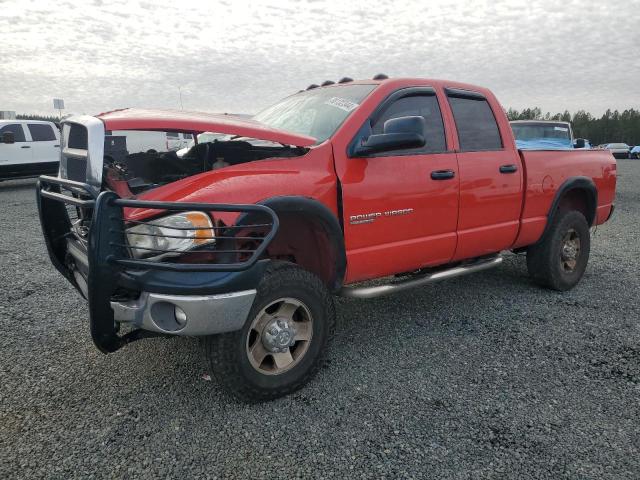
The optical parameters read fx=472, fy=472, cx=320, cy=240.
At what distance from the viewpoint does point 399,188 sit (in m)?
3.15

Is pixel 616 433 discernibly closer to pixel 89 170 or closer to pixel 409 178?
pixel 409 178

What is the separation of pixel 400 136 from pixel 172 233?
4.67 ft

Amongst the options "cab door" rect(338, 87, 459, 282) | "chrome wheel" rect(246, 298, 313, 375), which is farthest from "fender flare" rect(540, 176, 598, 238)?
"chrome wheel" rect(246, 298, 313, 375)

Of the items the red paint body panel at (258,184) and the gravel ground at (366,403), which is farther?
the red paint body panel at (258,184)

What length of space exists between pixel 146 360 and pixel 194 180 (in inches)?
53.7

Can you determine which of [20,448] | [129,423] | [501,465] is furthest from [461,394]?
[20,448]

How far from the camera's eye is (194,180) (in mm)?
2533

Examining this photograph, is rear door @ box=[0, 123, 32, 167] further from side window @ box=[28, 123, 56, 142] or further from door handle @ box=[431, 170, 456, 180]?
door handle @ box=[431, 170, 456, 180]

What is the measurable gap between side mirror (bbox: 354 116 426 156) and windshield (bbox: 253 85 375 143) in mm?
342

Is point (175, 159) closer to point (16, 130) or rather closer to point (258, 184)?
point (258, 184)

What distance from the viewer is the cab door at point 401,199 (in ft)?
9.79

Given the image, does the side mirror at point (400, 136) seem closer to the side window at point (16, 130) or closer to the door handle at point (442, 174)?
the door handle at point (442, 174)

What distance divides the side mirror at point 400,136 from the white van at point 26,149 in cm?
1357

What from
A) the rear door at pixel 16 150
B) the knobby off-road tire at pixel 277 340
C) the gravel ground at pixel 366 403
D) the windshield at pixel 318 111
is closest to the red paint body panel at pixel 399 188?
the windshield at pixel 318 111
